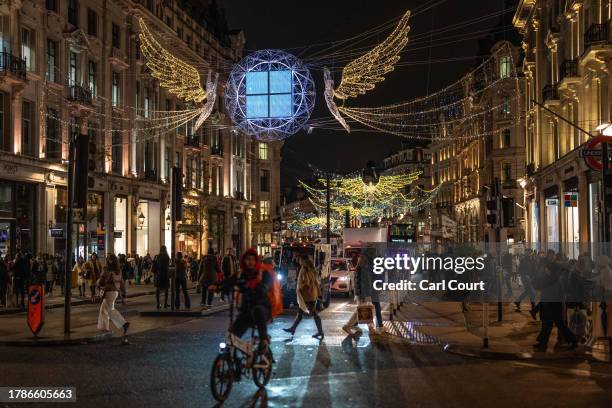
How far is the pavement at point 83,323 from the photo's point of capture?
1597 cm

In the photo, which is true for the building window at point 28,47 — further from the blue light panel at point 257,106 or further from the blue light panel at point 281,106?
the blue light panel at point 281,106

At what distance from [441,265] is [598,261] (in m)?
5.39

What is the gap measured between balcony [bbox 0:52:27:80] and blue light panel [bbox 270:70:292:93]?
55.5 ft

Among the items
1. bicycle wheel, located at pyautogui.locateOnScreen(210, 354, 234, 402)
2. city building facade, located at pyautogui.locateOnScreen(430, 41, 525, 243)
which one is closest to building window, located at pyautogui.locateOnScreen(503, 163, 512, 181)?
city building facade, located at pyautogui.locateOnScreen(430, 41, 525, 243)

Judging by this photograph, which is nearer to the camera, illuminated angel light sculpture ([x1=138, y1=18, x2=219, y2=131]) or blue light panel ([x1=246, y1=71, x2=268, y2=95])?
blue light panel ([x1=246, y1=71, x2=268, y2=95])

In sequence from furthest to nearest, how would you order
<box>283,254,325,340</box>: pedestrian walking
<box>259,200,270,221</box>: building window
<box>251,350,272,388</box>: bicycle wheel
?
<box>259,200,270,221</box>: building window
<box>283,254,325,340</box>: pedestrian walking
<box>251,350,272,388</box>: bicycle wheel

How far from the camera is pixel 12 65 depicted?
34.3m

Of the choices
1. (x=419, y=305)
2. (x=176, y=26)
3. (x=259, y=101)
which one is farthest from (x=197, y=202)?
(x=259, y=101)

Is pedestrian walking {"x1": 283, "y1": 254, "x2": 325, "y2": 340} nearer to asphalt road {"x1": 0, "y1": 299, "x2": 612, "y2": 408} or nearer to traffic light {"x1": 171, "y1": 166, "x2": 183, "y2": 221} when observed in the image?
asphalt road {"x1": 0, "y1": 299, "x2": 612, "y2": 408}

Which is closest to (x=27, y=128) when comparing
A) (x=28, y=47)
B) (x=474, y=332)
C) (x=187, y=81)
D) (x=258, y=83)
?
(x=28, y=47)

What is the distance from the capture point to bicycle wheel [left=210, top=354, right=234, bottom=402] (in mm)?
9593

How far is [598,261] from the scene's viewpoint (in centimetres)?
1606

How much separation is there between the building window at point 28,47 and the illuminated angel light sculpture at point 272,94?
707 inches

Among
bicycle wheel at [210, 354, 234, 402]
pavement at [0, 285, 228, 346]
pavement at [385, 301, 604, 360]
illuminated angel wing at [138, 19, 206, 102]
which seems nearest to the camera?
bicycle wheel at [210, 354, 234, 402]
